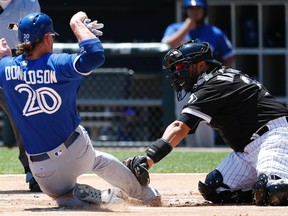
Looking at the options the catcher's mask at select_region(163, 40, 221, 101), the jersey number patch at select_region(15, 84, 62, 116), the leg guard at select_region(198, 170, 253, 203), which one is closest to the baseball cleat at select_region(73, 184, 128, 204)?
the jersey number patch at select_region(15, 84, 62, 116)

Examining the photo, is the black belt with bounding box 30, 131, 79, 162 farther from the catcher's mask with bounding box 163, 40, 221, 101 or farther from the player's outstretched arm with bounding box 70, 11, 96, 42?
the catcher's mask with bounding box 163, 40, 221, 101

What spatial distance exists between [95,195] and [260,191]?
3.88ft

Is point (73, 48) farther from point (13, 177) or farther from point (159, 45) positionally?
point (13, 177)

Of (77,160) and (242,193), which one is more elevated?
(77,160)

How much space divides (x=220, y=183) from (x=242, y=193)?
0.19 m

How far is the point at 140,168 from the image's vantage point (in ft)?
21.3

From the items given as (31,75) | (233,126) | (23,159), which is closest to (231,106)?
(233,126)

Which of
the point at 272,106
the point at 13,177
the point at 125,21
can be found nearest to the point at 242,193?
the point at 272,106

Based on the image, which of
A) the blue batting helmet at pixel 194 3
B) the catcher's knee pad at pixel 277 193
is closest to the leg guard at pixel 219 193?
the catcher's knee pad at pixel 277 193

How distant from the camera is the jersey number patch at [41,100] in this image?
6.10 m

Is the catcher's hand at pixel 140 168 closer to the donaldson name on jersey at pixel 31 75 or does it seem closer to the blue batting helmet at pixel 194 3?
the donaldson name on jersey at pixel 31 75

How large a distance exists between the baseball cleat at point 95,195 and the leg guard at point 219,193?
0.72 meters

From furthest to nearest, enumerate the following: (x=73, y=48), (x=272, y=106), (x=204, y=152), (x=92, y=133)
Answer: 1. (x=92, y=133)
2. (x=73, y=48)
3. (x=204, y=152)
4. (x=272, y=106)

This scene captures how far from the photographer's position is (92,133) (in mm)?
13633
